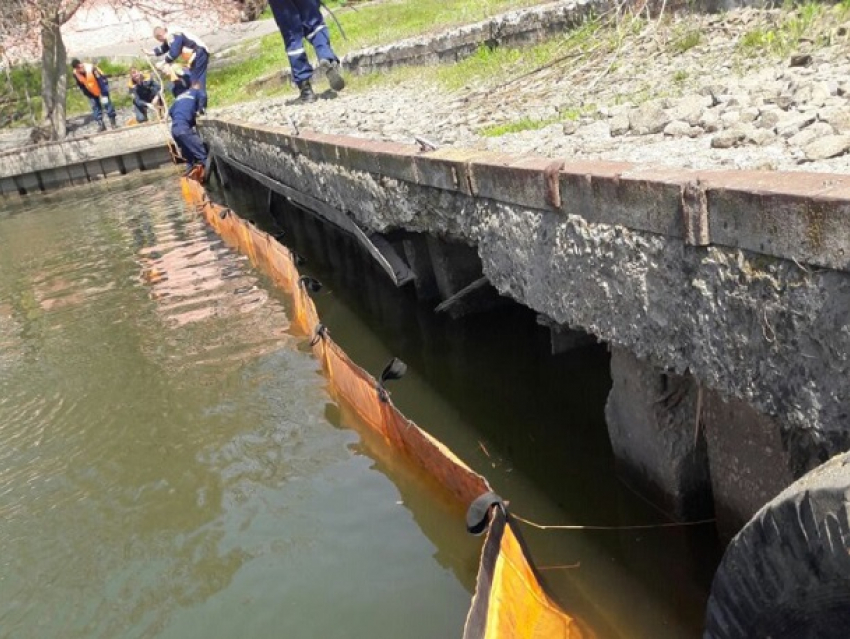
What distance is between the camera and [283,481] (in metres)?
4.92

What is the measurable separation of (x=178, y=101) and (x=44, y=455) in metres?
10.3

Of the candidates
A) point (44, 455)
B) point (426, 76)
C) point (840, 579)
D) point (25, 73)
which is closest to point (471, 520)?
point (840, 579)

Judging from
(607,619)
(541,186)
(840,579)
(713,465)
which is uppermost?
(541,186)

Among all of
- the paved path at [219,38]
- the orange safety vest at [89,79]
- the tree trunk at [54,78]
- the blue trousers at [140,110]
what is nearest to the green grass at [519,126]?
the blue trousers at [140,110]

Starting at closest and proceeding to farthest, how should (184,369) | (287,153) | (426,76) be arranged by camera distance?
1. (184,369)
2. (287,153)
3. (426,76)

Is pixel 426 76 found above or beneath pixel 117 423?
above

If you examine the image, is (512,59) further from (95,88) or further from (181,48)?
(95,88)

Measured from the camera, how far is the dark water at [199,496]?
3896 mm

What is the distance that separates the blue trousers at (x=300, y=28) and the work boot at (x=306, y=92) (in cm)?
27

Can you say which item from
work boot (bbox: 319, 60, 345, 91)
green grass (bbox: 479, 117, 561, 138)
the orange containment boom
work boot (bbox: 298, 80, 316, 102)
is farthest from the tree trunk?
green grass (bbox: 479, 117, 561, 138)

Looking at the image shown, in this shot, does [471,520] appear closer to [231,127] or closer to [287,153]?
[287,153]

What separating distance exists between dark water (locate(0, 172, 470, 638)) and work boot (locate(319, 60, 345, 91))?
180 inches

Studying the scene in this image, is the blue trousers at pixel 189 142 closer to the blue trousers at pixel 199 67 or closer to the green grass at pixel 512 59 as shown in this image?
the blue trousers at pixel 199 67

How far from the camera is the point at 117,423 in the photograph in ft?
19.7
